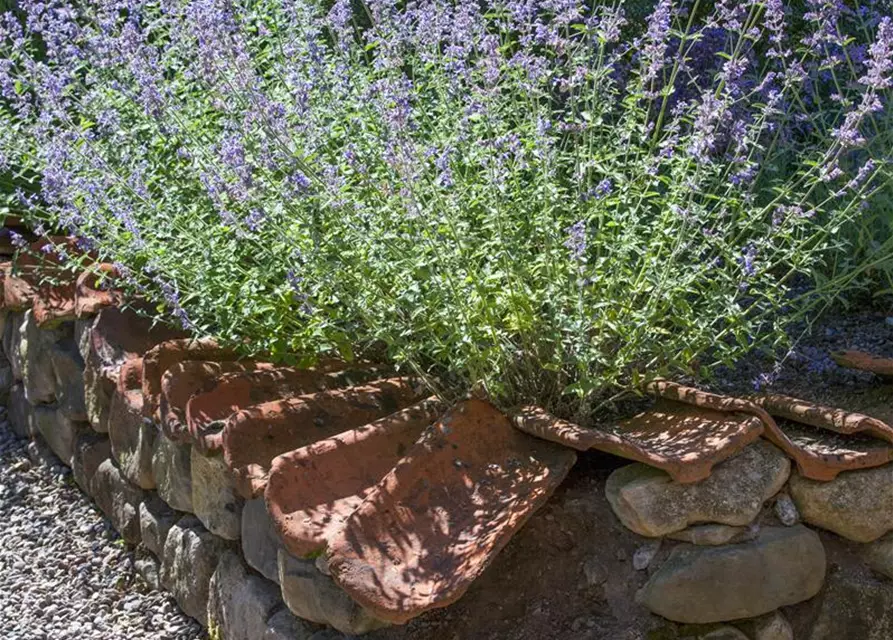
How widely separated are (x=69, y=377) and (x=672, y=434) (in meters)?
2.60

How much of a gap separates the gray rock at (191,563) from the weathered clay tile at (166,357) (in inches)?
14.6

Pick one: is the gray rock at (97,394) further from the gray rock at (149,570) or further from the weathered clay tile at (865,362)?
the weathered clay tile at (865,362)

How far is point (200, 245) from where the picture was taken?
12.3ft

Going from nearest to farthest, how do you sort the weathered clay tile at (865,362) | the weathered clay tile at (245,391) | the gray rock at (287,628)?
1. the gray rock at (287,628)
2. the weathered clay tile at (865,362)
3. the weathered clay tile at (245,391)

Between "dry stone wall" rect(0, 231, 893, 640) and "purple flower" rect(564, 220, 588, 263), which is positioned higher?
"purple flower" rect(564, 220, 588, 263)

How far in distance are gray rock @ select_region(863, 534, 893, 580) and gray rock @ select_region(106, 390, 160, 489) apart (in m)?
2.16

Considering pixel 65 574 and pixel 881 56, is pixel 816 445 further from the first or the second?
pixel 65 574

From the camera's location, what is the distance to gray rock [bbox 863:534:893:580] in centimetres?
320

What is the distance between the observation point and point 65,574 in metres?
4.48

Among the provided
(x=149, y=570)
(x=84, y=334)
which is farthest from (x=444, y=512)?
(x=84, y=334)

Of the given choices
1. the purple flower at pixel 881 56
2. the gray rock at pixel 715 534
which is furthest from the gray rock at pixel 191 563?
the purple flower at pixel 881 56

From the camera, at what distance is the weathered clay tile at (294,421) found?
135 inches

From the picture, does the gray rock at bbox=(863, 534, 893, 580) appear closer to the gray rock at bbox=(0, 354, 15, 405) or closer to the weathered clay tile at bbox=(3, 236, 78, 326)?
the weathered clay tile at bbox=(3, 236, 78, 326)

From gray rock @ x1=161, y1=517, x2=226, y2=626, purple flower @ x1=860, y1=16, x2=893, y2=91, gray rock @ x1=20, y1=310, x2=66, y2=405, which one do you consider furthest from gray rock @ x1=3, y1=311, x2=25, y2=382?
purple flower @ x1=860, y1=16, x2=893, y2=91
